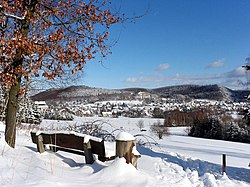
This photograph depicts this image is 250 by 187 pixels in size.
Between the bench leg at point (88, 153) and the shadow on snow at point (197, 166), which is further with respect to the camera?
the shadow on snow at point (197, 166)

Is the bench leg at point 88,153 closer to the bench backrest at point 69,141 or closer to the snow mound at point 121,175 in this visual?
the bench backrest at point 69,141

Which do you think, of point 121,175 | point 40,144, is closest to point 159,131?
point 40,144

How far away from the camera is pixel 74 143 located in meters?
5.68

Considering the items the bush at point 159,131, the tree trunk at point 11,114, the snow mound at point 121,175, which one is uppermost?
the tree trunk at point 11,114

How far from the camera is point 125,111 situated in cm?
10412

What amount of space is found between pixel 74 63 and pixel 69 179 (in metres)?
2.65

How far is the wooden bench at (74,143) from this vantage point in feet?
17.4

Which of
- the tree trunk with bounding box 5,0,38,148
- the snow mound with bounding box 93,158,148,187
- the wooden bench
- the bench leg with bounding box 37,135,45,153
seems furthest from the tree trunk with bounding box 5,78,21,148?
the snow mound with bounding box 93,158,148,187

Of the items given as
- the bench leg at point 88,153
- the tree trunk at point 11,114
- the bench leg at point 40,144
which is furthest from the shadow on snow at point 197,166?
the tree trunk at point 11,114

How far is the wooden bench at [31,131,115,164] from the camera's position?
209 inches

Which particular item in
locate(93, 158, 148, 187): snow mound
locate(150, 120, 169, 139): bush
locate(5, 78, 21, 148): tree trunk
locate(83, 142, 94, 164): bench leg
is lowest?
locate(150, 120, 169, 139): bush

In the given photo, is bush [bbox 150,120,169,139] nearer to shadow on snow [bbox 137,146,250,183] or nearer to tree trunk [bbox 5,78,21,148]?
shadow on snow [bbox 137,146,250,183]

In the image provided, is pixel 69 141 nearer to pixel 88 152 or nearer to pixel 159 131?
pixel 88 152

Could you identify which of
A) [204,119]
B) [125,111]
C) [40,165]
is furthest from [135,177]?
[125,111]
